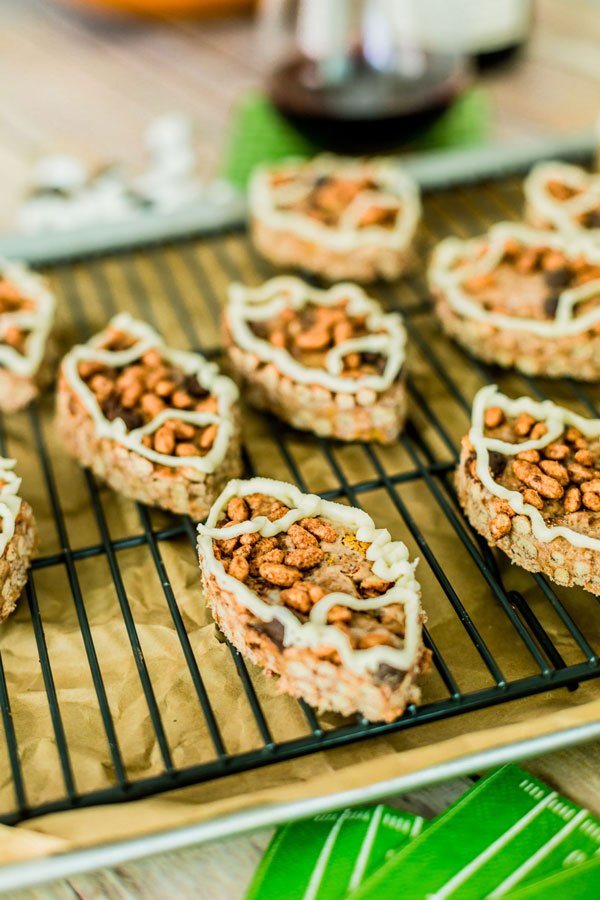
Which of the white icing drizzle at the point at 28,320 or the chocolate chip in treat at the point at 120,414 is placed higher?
the chocolate chip in treat at the point at 120,414

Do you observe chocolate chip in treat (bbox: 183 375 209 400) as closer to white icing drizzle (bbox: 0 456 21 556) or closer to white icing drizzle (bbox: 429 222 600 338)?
white icing drizzle (bbox: 0 456 21 556)

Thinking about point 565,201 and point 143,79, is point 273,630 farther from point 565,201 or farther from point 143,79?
point 143,79

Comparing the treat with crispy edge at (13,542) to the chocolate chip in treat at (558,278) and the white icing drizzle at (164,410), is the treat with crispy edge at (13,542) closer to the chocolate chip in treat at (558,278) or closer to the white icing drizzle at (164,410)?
the white icing drizzle at (164,410)

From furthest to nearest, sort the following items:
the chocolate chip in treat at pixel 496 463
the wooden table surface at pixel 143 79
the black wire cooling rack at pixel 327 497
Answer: the wooden table surface at pixel 143 79 → the chocolate chip in treat at pixel 496 463 → the black wire cooling rack at pixel 327 497

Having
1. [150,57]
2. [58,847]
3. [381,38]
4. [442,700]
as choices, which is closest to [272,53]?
[150,57]

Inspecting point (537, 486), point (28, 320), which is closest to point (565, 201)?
point (537, 486)

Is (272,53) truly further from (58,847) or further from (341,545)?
(58,847)

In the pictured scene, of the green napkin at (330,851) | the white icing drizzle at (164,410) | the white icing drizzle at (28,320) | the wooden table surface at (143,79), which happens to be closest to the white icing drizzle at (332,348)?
the white icing drizzle at (164,410)
